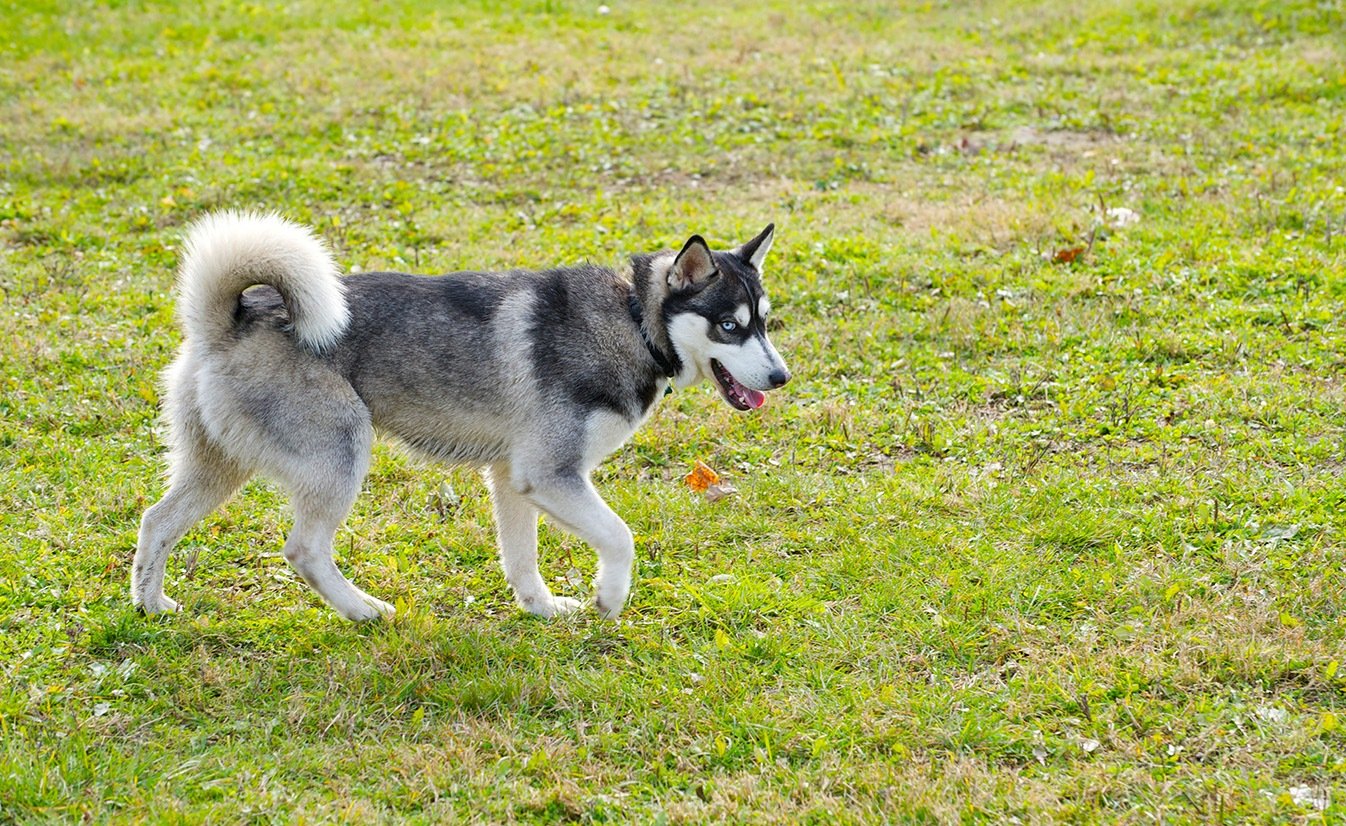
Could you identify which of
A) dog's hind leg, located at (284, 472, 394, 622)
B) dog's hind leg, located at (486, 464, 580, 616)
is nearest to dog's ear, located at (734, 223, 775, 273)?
dog's hind leg, located at (486, 464, 580, 616)

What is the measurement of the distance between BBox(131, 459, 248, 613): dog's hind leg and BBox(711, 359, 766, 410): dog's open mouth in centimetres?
200

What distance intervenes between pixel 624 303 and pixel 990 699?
7.19 ft

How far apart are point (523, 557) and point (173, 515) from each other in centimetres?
143

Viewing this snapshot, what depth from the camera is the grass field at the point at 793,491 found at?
4.19 metres

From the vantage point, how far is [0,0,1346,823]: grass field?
4191mm

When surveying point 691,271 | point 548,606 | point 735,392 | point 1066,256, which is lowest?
point 548,606

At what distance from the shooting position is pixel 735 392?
17.6 ft

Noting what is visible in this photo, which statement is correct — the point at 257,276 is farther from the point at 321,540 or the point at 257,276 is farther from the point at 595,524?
the point at 595,524

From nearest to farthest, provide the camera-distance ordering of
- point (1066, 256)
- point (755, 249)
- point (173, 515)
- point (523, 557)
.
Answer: point (173, 515)
point (523, 557)
point (755, 249)
point (1066, 256)

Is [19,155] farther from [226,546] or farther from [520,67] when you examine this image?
[226,546]

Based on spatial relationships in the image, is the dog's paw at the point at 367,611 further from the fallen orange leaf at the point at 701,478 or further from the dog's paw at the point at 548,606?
the fallen orange leaf at the point at 701,478

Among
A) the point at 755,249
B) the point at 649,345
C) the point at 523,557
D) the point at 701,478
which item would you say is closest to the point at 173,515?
the point at 523,557

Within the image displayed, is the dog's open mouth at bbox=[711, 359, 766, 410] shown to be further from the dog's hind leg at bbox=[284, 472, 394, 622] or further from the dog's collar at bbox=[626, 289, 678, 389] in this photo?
the dog's hind leg at bbox=[284, 472, 394, 622]

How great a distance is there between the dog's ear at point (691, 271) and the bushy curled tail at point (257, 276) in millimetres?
1361
